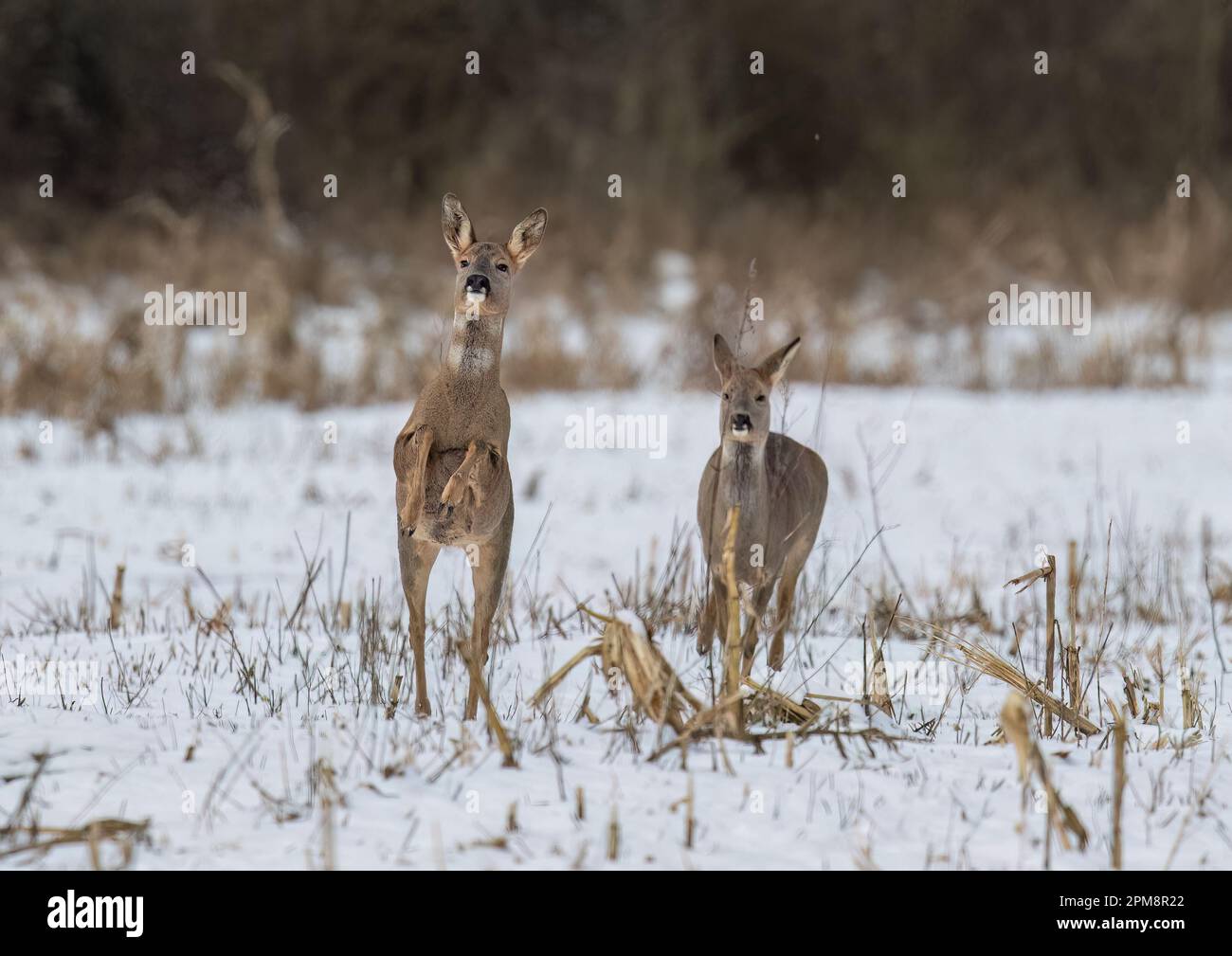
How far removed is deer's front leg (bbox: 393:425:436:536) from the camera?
4.77 m

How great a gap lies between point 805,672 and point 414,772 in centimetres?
228

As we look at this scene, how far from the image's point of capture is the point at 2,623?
7.29m

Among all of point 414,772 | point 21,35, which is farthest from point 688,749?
point 21,35

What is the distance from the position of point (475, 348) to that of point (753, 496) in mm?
1661

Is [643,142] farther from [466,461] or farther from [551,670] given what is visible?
[466,461]

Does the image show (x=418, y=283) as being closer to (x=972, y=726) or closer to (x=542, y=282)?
(x=542, y=282)

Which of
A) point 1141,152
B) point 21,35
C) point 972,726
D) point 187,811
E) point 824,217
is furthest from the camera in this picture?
point 1141,152

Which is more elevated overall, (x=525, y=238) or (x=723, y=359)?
(x=525, y=238)

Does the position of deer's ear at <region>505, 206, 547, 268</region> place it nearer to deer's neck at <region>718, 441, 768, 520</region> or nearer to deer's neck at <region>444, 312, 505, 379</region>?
deer's neck at <region>444, 312, 505, 379</region>

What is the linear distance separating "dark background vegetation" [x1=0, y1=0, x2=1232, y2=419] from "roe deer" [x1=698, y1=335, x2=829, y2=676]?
10.1 m

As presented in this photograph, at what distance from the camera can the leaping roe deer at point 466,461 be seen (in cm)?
482

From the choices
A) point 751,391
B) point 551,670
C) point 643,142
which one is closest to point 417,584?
point 551,670

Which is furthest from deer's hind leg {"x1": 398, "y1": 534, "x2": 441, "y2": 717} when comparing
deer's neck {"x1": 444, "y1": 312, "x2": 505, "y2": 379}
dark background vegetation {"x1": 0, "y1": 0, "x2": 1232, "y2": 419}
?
dark background vegetation {"x1": 0, "y1": 0, "x2": 1232, "y2": 419}

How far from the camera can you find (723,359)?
628cm
